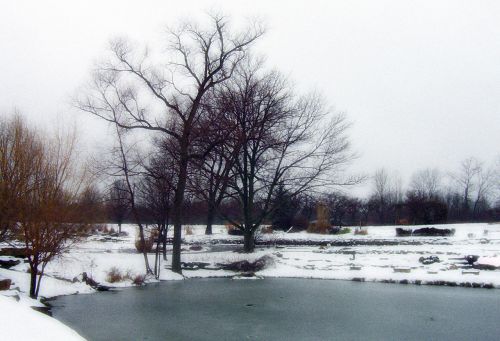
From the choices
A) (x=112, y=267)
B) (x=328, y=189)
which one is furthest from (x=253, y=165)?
(x=112, y=267)

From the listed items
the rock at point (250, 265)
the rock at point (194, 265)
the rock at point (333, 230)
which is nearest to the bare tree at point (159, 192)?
the rock at point (194, 265)

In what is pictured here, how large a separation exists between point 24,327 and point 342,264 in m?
18.4

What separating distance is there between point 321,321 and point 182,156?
12.0 metres

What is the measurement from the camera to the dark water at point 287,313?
1188 centimetres

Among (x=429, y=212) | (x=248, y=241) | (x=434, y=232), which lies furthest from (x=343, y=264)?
(x=429, y=212)

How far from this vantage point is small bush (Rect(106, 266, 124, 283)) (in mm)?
20328

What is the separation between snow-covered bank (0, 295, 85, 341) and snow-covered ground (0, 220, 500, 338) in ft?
20.7

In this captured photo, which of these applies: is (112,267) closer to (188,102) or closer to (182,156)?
(182,156)

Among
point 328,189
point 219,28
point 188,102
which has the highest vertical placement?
point 219,28

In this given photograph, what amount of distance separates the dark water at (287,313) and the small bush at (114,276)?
1334 mm

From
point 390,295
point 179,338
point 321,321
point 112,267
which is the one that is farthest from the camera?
point 112,267

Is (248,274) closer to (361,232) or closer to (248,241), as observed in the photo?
(248,241)

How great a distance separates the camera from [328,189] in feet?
95.2

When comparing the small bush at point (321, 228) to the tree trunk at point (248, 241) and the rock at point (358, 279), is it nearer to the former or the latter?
the tree trunk at point (248, 241)
